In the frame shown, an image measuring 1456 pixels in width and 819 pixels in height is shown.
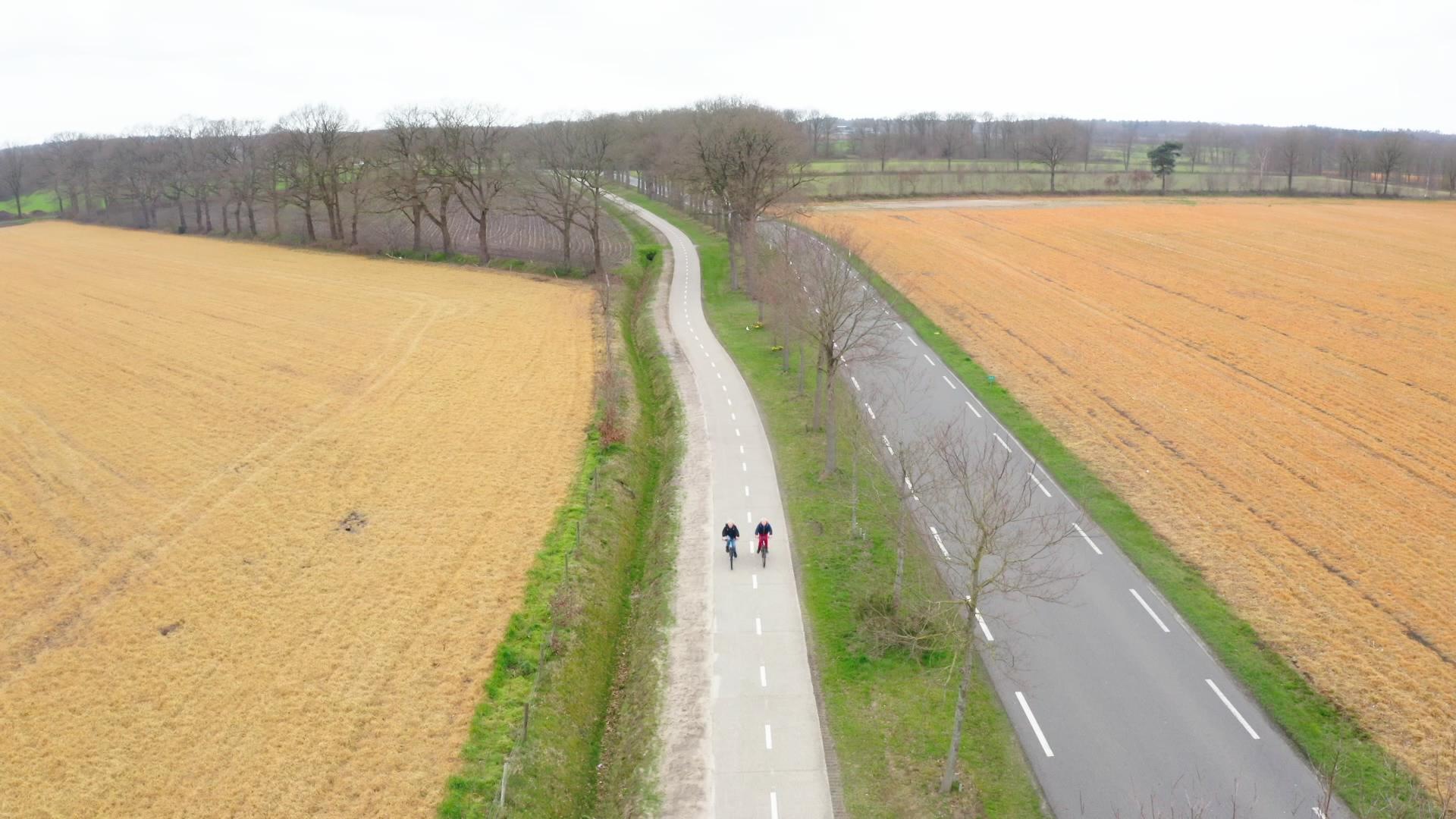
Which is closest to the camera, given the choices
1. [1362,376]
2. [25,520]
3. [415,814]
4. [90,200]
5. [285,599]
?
[415,814]

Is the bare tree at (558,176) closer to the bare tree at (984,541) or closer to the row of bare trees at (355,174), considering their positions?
the row of bare trees at (355,174)

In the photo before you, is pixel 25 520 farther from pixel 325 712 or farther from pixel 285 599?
pixel 325 712

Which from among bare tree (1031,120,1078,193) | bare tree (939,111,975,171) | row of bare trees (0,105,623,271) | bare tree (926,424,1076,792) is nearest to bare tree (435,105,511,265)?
row of bare trees (0,105,623,271)

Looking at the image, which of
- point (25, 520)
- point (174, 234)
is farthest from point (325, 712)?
point (174, 234)

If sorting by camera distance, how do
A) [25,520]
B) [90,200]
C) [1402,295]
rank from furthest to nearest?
[90,200] < [1402,295] < [25,520]

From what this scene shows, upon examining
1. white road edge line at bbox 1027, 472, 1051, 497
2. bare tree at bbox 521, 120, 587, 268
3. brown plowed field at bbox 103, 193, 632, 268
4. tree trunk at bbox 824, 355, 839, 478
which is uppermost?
bare tree at bbox 521, 120, 587, 268

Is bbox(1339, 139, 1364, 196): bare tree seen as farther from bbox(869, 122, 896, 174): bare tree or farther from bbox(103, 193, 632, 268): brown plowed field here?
bbox(103, 193, 632, 268): brown plowed field

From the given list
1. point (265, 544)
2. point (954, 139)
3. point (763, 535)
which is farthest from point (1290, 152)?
point (265, 544)

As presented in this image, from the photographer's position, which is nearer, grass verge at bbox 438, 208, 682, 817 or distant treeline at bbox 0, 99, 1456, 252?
grass verge at bbox 438, 208, 682, 817
